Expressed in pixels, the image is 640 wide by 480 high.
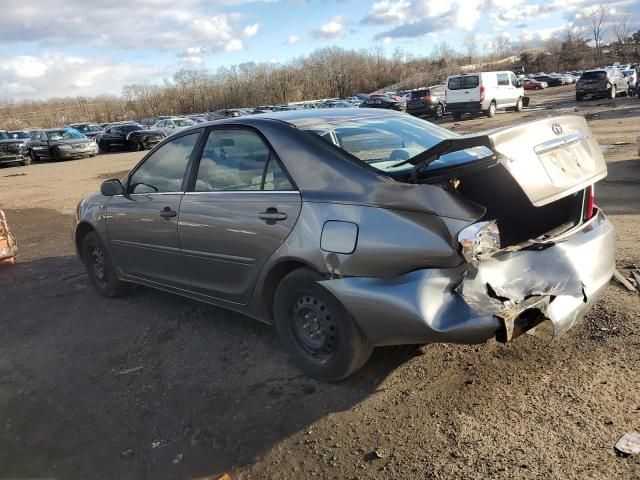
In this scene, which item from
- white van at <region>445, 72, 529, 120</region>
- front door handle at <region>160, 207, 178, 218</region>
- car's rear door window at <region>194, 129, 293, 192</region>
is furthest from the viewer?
white van at <region>445, 72, 529, 120</region>

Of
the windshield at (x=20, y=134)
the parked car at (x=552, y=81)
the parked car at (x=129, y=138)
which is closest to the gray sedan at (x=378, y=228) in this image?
the parked car at (x=129, y=138)

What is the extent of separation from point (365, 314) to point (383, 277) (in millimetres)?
228

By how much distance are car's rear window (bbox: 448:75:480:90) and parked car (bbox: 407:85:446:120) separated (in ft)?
12.3

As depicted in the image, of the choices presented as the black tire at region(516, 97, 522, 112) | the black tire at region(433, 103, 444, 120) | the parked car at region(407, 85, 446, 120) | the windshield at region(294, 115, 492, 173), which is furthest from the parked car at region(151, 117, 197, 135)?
the windshield at region(294, 115, 492, 173)

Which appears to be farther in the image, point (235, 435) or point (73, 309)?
point (73, 309)

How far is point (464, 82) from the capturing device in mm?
27047

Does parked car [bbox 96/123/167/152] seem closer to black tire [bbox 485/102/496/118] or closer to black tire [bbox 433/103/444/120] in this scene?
black tire [bbox 433/103/444/120]

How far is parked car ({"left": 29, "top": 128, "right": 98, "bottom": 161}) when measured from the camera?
88.8ft

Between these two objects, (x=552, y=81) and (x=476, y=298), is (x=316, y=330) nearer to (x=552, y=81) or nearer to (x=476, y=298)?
(x=476, y=298)

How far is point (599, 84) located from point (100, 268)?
3295cm

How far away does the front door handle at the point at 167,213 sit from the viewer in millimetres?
4246

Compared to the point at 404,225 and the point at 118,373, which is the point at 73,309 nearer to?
the point at 118,373

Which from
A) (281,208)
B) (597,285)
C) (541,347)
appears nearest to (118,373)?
(281,208)

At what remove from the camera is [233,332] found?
4367mm
